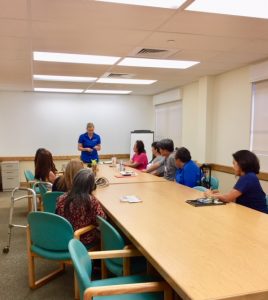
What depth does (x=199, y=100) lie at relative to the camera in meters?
5.76

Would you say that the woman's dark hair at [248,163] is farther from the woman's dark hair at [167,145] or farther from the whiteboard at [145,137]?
the whiteboard at [145,137]

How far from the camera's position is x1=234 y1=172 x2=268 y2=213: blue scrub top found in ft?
8.38

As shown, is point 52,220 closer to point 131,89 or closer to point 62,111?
point 131,89

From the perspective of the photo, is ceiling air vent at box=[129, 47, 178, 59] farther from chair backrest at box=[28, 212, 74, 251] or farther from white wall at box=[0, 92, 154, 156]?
white wall at box=[0, 92, 154, 156]

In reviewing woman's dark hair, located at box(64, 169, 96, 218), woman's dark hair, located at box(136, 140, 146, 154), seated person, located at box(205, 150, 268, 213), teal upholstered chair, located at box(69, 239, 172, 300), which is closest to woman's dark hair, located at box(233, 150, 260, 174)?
seated person, located at box(205, 150, 268, 213)

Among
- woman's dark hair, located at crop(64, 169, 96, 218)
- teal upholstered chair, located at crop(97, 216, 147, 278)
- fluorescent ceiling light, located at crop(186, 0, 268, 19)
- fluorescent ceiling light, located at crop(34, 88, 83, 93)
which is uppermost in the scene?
fluorescent ceiling light, located at crop(186, 0, 268, 19)

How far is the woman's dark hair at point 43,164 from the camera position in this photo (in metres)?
3.98

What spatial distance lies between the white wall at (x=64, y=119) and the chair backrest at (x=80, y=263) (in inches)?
252

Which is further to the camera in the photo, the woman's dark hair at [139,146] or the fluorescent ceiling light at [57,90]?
the fluorescent ceiling light at [57,90]

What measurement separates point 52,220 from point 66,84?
4721 mm

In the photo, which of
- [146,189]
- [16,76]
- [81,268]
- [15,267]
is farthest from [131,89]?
[81,268]

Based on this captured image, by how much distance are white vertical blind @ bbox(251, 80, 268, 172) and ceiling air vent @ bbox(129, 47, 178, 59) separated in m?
1.60

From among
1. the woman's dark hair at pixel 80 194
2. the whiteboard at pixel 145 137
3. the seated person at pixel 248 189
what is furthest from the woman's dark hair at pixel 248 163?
the whiteboard at pixel 145 137

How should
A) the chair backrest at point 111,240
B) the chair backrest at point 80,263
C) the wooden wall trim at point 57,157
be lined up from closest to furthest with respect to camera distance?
the chair backrest at point 80,263 < the chair backrest at point 111,240 < the wooden wall trim at point 57,157
